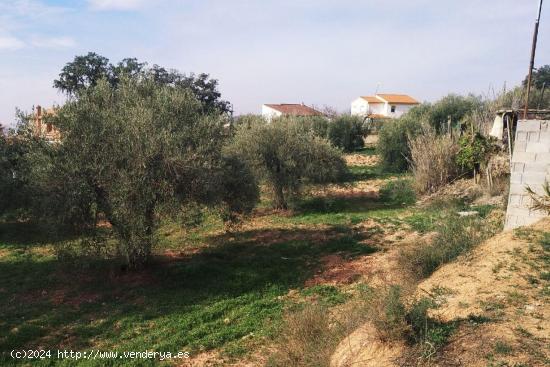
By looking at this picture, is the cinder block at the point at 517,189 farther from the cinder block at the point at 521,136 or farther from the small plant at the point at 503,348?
the small plant at the point at 503,348

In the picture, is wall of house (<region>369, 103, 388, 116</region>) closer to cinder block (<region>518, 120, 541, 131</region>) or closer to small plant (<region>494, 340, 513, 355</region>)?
cinder block (<region>518, 120, 541, 131</region>)

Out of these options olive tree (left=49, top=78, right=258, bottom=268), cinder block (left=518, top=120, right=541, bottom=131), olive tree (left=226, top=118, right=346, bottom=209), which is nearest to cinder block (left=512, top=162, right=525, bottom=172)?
cinder block (left=518, top=120, right=541, bottom=131)

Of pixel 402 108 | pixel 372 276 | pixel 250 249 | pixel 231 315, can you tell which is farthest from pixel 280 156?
pixel 402 108

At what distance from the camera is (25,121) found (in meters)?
11.5

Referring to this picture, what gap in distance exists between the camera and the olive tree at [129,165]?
33.1 feet

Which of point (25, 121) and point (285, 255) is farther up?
point (25, 121)

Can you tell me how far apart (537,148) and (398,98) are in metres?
69.8

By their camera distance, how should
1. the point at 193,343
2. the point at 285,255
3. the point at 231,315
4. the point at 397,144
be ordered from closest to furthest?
the point at 193,343
the point at 231,315
the point at 285,255
the point at 397,144

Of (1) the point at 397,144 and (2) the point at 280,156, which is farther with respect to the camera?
(1) the point at 397,144

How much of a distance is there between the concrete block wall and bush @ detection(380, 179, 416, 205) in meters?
9.76

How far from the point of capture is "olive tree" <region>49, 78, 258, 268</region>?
10.1m

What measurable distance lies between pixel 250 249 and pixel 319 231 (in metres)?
2.96

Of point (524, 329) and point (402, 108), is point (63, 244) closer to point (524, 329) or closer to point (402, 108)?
point (524, 329)

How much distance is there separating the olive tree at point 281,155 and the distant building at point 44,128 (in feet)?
23.9
